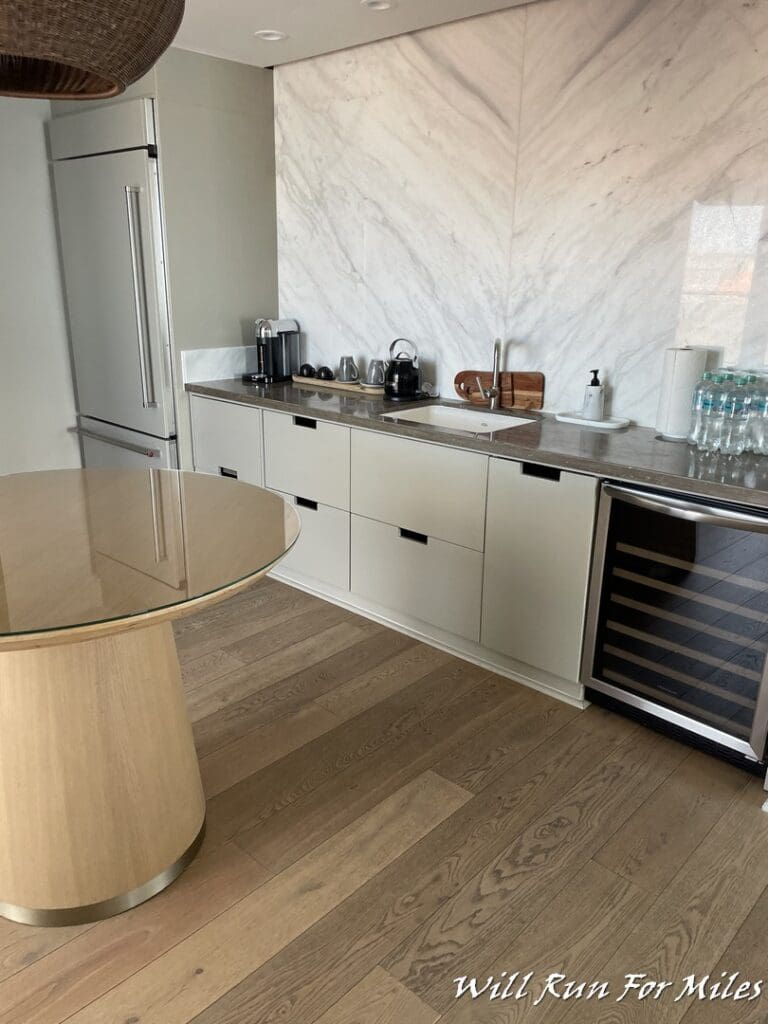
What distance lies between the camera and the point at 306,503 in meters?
3.34

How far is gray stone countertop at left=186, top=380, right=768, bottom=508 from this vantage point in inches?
83.0

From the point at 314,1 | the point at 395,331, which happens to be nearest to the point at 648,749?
the point at 395,331

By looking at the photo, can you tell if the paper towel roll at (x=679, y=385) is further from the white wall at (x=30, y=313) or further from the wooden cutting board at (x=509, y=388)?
the white wall at (x=30, y=313)

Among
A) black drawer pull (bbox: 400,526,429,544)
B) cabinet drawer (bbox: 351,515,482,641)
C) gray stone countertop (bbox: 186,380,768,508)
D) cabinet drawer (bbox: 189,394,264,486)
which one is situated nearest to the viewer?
gray stone countertop (bbox: 186,380,768,508)

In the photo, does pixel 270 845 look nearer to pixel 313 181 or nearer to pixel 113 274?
pixel 113 274

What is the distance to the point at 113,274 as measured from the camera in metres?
3.60

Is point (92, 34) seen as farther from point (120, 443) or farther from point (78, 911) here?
point (120, 443)

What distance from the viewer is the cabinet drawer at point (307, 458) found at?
3.12 m

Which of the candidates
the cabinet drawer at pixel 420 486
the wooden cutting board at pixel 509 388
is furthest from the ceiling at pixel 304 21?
the cabinet drawer at pixel 420 486

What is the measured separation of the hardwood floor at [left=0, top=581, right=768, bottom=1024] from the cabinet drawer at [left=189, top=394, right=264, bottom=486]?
1161 mm

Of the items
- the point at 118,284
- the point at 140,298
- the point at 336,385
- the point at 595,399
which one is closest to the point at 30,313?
the point at 118,284

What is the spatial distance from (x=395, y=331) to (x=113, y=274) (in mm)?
1361

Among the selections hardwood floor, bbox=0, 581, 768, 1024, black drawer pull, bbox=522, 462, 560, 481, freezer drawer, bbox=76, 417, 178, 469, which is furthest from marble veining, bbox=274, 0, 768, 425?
hardwood floor, bbox=0, 581, 768, 1024

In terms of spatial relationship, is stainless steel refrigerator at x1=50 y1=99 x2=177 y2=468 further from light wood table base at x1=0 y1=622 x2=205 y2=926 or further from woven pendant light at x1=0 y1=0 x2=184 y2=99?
light wood table base at x1=0 y1=622 x2=205 y2=926
